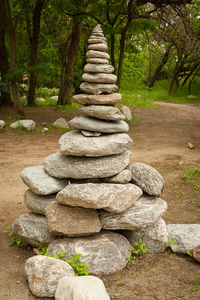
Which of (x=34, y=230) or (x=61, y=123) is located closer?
(x=34, y=230)

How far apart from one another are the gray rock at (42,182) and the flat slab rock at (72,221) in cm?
31

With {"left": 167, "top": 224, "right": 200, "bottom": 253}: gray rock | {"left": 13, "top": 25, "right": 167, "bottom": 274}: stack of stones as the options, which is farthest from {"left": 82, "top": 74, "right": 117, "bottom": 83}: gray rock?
{"left": 167, "top": 224, "right": 200, "bottom": 253}: gray rock

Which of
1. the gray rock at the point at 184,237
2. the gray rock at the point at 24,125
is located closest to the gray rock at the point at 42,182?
the gray rock at the point at 184,237

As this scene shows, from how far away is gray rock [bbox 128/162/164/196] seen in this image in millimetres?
5254

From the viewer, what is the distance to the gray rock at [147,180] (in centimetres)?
525

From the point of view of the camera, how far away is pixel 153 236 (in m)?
5.26

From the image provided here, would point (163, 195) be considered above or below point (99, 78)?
below

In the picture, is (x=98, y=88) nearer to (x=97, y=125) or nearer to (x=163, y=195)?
(x=97, y=125)

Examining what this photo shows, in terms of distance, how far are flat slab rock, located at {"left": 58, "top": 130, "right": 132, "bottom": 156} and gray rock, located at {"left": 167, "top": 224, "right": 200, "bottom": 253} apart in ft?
5.84

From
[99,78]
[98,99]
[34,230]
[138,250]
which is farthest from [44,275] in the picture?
[99,78]

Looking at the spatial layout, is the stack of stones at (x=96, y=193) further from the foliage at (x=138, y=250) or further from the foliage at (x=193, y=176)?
the foliage at (x=193, y=176)

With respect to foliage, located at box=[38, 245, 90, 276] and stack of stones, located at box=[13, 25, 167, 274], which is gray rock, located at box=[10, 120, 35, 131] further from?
foliage, located at box=[38, 245, 90, 276]

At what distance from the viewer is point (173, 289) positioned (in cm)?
431

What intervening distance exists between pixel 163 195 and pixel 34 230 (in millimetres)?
3759
